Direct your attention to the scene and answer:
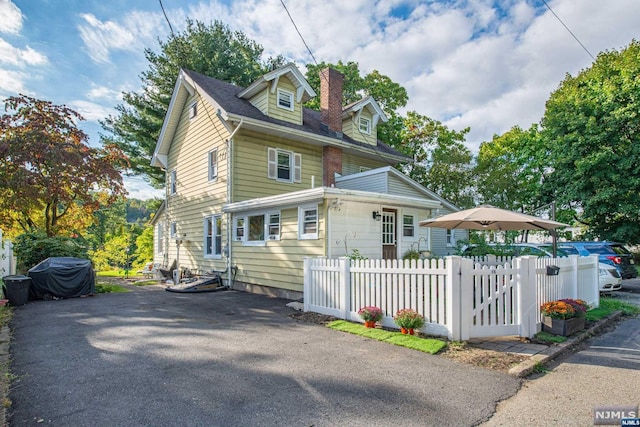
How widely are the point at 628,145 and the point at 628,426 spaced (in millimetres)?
20976

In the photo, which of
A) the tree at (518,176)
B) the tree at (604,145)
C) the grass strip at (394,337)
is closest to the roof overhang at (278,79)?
the grass strip at (394,337)

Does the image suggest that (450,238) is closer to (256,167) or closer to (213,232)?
(256,167)

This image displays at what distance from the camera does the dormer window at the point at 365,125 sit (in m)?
17.7

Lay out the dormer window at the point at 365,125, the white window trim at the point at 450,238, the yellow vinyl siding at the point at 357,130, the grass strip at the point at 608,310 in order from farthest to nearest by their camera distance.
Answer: the white window trim at the point at 450,238 < the dormer window at the point at 365,125 < the yellow vinyl siding at the point at 357,130 < the grass strip at the point at 608,310

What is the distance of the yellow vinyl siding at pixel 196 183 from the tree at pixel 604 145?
18845 millimetres

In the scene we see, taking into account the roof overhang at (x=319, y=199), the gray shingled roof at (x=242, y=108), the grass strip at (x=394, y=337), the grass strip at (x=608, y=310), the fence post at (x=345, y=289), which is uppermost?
the gray shingled roof at (x=242, y=108)

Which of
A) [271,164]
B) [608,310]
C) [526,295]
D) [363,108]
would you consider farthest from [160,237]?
[608,310]

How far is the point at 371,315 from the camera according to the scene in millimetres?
6406

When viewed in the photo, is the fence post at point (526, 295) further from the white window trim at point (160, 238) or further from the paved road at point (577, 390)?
the white window trim at point (160, 238)

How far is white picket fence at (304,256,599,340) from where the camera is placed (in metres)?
5.54

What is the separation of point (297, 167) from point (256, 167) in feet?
6.27

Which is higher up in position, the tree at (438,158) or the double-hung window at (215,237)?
the tree at (438,158)

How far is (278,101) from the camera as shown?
14312mm

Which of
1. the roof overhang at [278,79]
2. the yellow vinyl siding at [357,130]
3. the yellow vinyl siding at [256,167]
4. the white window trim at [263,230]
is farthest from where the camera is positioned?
the yellow vinyl siding at [357,130]
